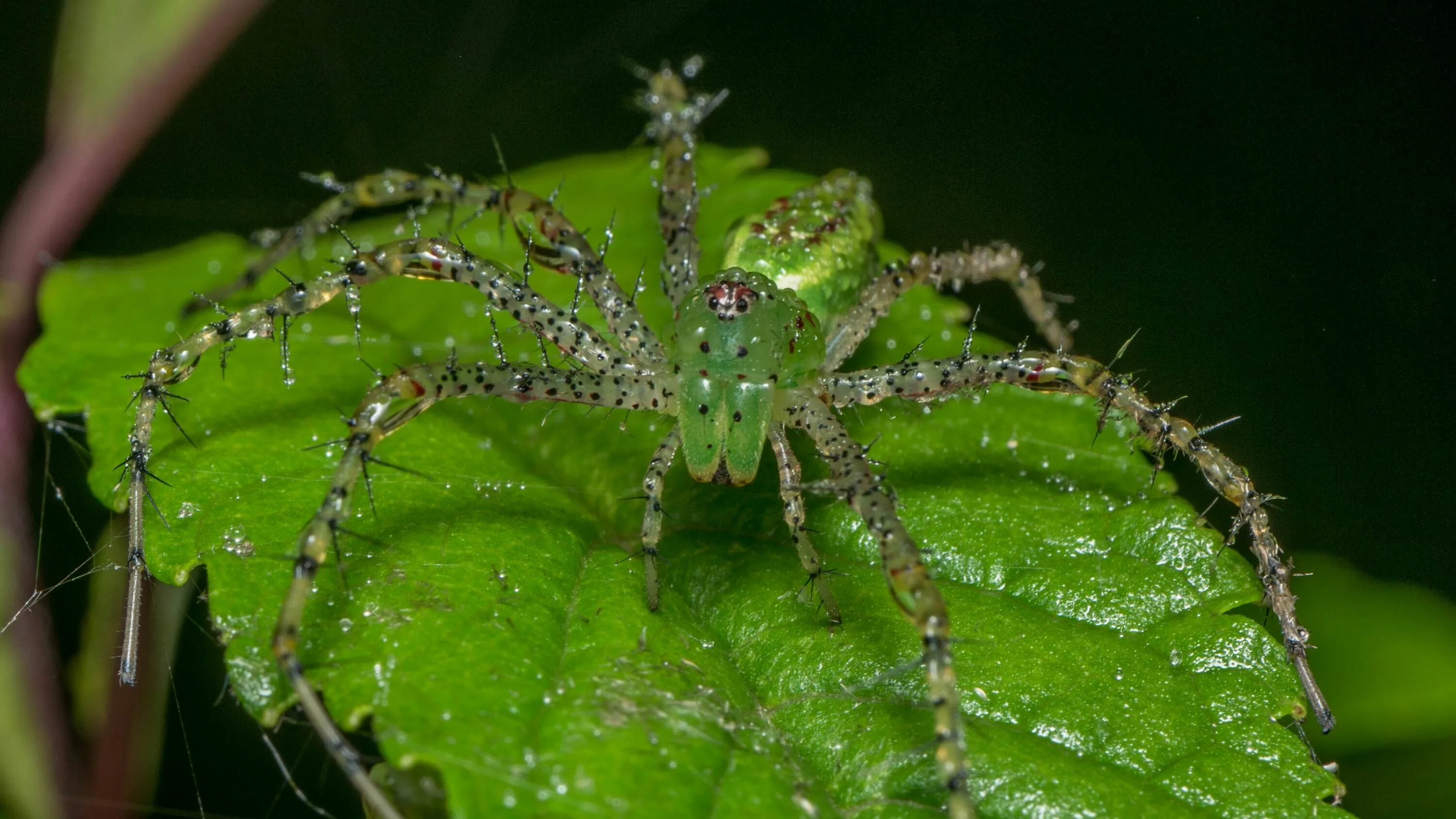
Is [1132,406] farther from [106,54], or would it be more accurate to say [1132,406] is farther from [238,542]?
[106,54]

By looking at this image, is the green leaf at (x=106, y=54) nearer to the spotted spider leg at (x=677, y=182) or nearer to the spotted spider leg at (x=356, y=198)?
the spotted spider leg at (x=356, y=198)

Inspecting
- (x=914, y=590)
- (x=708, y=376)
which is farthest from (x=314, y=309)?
(x=914, y=590)

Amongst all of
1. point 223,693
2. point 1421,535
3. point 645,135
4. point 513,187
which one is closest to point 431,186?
point 513,187

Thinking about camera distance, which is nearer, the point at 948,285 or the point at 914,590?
the point at 914,590

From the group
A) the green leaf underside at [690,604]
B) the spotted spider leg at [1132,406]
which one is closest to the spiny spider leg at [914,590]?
the green leaf underside at [690,604]

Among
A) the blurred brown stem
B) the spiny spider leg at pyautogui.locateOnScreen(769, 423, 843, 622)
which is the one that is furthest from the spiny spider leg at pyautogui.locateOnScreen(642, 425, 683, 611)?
the blurred brown stem

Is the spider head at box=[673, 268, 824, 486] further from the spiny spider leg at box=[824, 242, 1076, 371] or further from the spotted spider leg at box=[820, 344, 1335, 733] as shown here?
the spiny spider leg at box=[824, 242, 1076, 371]

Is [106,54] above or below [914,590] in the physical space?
above
